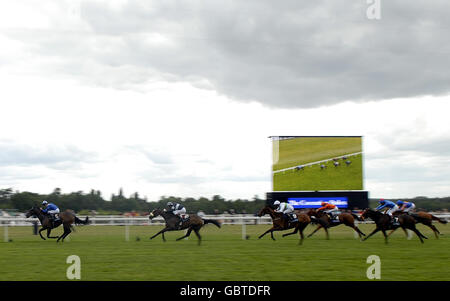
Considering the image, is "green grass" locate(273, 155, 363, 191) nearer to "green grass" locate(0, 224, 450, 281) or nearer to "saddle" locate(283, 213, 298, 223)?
"saddle" locate(283, 213, 298, 223)

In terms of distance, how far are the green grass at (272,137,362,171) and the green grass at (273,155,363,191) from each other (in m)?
0.55

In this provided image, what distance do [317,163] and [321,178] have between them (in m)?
0.96

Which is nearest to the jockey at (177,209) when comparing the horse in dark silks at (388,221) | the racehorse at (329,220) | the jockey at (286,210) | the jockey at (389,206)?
the jockey at (286,210)

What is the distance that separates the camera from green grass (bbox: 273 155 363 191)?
96.1 feet

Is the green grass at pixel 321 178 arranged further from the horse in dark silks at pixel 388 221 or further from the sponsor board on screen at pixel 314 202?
the horse in dark silks at pixel 388 221

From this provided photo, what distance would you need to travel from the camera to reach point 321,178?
29.5 metres

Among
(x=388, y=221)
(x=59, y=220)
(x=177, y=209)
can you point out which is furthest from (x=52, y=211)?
(x=388, y=221)

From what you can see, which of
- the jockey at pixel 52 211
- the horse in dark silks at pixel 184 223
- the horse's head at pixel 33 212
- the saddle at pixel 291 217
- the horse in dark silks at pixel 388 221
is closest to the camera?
the horse in dark silks at pixel 184 223

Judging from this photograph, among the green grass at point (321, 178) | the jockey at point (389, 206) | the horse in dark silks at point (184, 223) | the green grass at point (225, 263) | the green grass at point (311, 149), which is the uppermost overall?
the green grass at point (311, 149)

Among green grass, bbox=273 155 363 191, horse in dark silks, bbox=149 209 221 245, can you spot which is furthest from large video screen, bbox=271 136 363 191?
horse in dark silks, bbox=149 209 221 245

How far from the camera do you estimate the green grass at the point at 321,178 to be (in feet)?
96.1

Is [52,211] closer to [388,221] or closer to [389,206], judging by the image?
[388,221]

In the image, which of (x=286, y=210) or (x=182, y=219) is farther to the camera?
(x=286, y=210)
